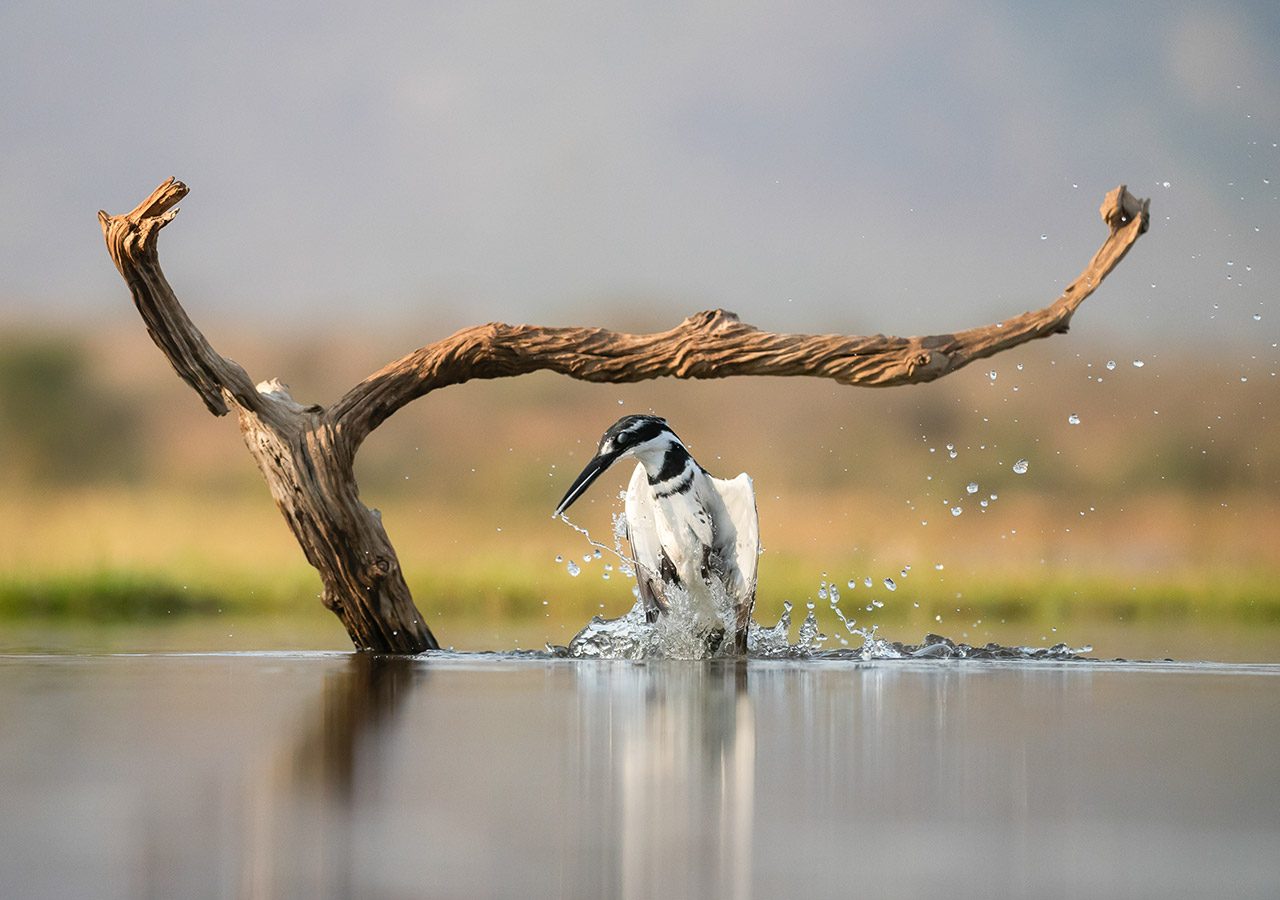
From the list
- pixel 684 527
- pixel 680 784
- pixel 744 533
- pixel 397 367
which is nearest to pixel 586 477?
pixel 684 527

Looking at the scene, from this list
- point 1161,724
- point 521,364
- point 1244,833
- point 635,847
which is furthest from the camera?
point 521,364

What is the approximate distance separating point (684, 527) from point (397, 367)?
3.42 feet

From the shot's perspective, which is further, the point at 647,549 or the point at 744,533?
the point at 647,549

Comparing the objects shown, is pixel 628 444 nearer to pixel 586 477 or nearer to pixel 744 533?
pixel 586 477

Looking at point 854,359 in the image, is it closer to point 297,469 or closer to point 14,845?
point 297,469

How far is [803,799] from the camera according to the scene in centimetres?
158

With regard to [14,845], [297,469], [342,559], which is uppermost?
[297,469]

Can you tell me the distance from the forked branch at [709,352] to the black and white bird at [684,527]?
12.6 inches

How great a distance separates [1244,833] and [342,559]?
130 inches

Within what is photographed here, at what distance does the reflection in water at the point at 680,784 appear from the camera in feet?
3.94

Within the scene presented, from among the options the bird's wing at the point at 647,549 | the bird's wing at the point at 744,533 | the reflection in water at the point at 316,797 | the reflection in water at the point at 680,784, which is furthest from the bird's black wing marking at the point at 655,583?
the reflection in water at the point at 316,797

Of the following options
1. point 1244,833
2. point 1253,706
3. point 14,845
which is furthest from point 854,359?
point 14,845

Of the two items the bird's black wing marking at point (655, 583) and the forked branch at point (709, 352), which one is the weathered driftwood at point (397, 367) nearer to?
the forked branch at point (709, 352)

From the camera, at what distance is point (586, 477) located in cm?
440
